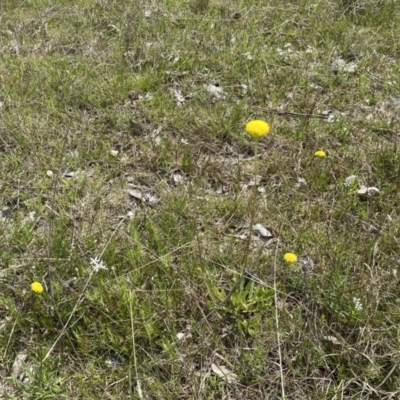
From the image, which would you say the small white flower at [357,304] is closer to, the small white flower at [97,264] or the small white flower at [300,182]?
the small white flower at [300,182]

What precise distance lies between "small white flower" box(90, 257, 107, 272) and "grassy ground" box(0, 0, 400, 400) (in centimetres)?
1

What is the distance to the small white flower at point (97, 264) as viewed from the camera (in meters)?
2.49

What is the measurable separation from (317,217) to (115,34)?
3.04m

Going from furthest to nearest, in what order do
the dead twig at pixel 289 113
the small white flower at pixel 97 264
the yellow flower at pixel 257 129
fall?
the dead twig at pixel 289 113
the small white flower at pixel 97 264
the yellow flower at pixel 257 129

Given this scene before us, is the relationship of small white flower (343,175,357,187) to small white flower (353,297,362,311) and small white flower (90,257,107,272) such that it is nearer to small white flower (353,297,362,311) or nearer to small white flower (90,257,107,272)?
small white flower (353,297,362,311)

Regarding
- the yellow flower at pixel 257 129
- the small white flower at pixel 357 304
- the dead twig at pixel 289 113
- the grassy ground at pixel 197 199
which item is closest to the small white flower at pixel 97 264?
the grassy ground at pixel 197 199

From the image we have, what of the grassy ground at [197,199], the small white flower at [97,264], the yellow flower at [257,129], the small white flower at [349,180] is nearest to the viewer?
the yellow flower at [257,129]

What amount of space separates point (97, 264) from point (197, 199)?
0.85 m

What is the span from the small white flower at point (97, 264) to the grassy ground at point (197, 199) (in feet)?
0.05

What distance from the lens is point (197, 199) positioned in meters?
3.11

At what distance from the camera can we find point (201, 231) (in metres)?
2.93

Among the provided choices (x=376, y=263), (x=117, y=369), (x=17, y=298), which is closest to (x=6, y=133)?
(x=17, y=298)

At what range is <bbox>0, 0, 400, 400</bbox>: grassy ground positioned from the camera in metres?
2.25

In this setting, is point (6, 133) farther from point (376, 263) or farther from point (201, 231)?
point (376, 263)
